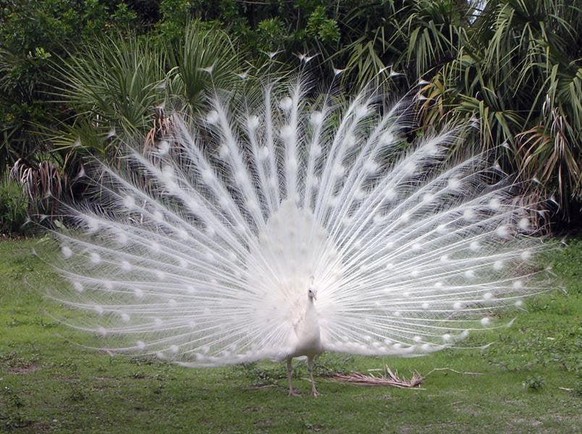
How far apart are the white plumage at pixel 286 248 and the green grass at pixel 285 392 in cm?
37

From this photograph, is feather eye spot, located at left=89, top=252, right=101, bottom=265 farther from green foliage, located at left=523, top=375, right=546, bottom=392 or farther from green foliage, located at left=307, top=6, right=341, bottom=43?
green foliage, located at left=307, top=6, right=341, bottom=43

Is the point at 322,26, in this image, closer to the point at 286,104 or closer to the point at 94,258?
the point at 286,104

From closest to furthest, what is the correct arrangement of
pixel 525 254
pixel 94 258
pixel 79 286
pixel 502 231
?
pixel 79 286, pixel 94 258, pixel 525 254, pixel 502 231

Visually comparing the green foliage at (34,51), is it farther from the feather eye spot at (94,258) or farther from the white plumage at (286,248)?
the feather eye spot at (94,258)

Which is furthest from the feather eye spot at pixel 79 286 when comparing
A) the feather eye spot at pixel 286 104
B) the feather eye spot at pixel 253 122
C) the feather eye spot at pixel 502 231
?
the feather eye spot at pixel 502 231

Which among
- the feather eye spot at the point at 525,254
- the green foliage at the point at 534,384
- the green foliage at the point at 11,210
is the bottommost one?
the green foliage at the point at 11,210

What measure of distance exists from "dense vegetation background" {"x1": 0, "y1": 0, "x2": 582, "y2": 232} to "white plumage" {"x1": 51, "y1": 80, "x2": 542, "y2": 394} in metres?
3.09

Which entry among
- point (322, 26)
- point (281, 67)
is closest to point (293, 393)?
point (281, 67)

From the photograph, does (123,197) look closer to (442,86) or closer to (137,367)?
(137,367)

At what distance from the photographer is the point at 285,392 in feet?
23.7

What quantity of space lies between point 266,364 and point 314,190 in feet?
5.18

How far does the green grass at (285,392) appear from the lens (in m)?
6.41

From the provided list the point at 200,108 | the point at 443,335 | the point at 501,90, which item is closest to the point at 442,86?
the point at 501,90

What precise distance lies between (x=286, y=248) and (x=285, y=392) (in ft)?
3.42
